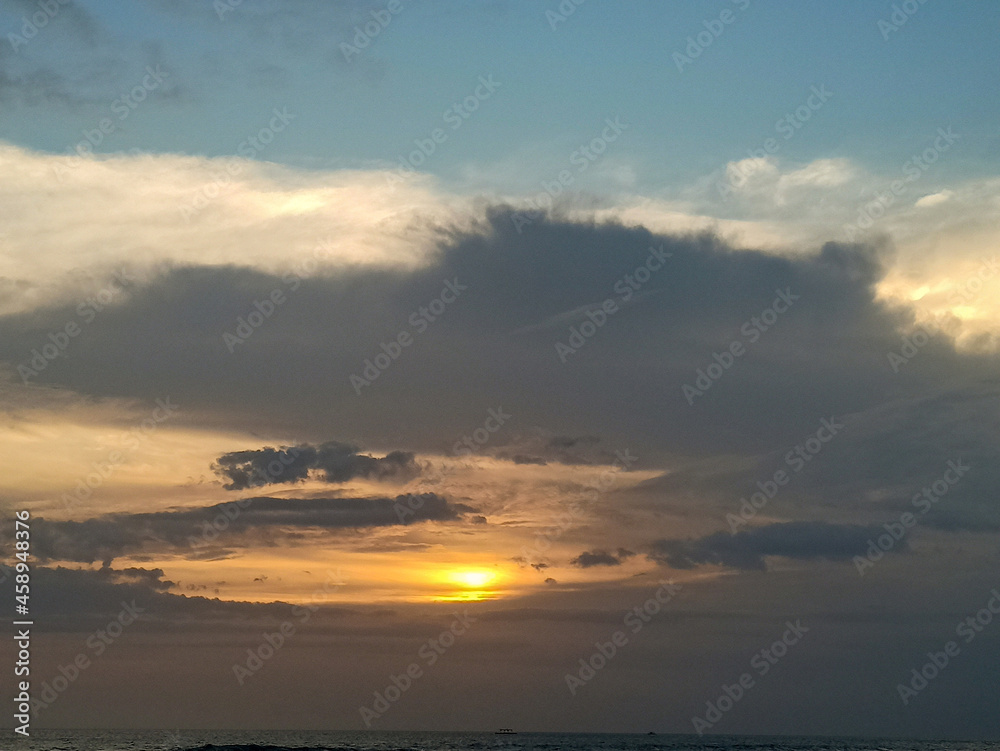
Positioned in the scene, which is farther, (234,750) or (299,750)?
(299,750)

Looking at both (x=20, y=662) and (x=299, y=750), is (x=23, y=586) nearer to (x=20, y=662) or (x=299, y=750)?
(x=20, y=662)

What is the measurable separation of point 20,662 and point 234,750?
86.3m

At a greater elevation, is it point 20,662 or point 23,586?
point 23,586

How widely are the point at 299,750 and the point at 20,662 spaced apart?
106 m

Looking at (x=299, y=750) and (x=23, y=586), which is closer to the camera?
(x=23, y=586)

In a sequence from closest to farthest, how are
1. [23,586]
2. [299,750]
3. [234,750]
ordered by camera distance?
[23,586] < [234,750] < [299,750]

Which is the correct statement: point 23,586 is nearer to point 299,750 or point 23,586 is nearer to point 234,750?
point 234,750

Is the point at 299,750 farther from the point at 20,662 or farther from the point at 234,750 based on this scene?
the point at 20,662

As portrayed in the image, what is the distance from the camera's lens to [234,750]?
168000 mm

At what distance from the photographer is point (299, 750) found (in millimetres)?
186000

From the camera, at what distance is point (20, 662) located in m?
90.6

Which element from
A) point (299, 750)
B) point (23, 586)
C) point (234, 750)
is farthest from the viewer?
point (299, 750)

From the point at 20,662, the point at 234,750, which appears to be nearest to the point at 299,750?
the point at 234,750
